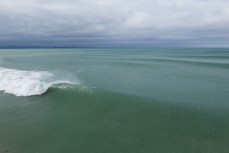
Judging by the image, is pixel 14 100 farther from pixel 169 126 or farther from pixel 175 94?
pixel 175 94

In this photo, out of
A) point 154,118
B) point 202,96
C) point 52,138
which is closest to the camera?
point 52,138

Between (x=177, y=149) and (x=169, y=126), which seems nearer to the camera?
(x=177, y=149)

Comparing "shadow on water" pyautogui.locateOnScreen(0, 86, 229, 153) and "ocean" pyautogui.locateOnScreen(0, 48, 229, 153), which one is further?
"ocean" pyautogui.locateOnScreen(0, 48, 229, 153)

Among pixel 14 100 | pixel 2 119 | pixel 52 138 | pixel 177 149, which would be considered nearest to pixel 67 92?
pixel 14 100

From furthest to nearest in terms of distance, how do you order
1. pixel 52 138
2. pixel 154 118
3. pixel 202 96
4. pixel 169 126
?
pixel 202 96 → pixel 154 118 → pixel 169 126 → pixel 52 138

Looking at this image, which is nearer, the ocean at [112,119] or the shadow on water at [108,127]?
the shadow on water at [108,127]

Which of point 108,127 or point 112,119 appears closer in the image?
point 108,127
